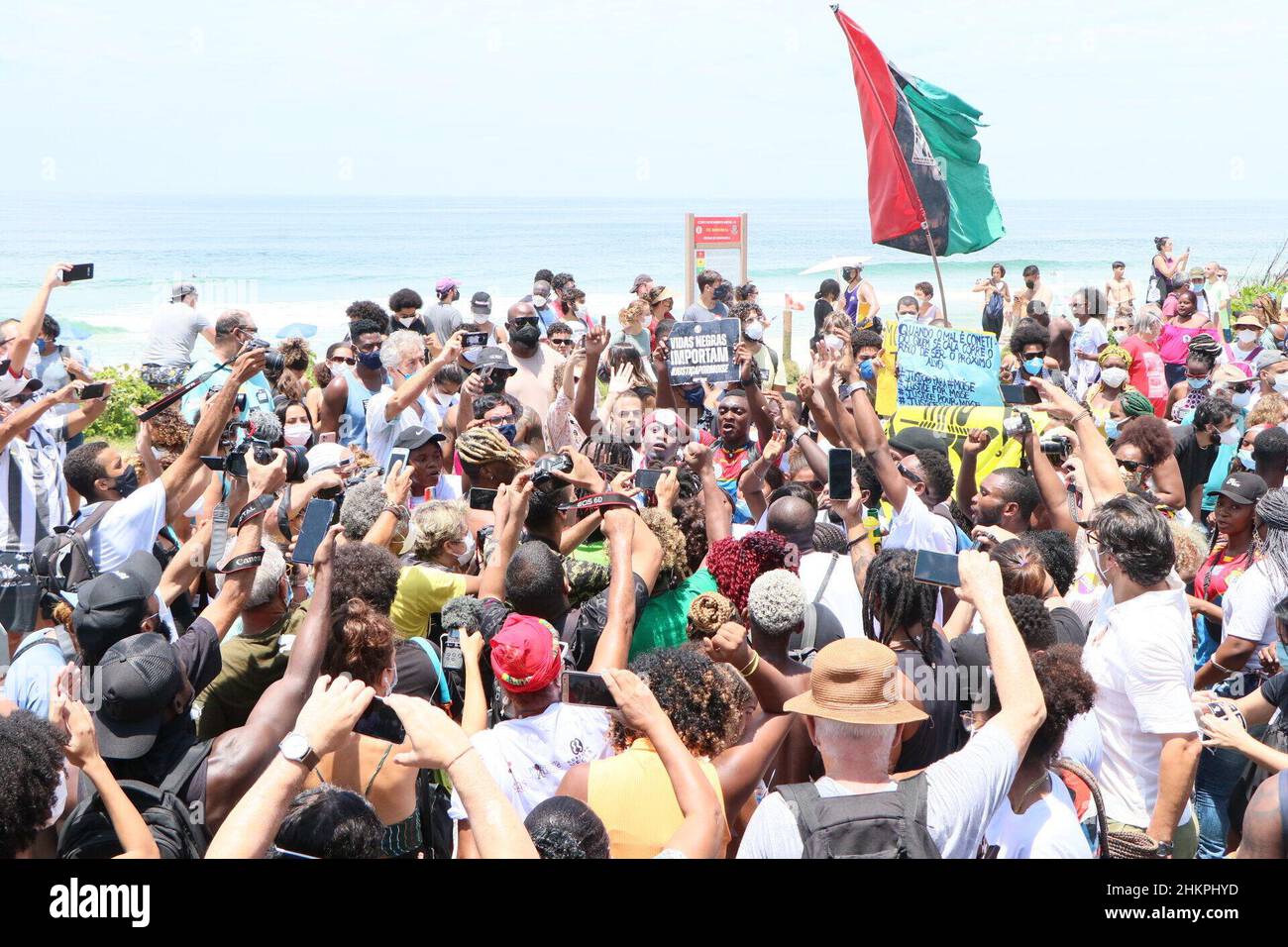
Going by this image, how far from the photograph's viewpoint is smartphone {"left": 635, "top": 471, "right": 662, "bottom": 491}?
16.8ft

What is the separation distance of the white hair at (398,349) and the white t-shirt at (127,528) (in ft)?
9.22

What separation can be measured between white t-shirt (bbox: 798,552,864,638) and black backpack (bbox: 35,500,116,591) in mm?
2771

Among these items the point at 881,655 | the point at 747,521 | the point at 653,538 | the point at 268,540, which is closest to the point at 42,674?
the point at 268,540

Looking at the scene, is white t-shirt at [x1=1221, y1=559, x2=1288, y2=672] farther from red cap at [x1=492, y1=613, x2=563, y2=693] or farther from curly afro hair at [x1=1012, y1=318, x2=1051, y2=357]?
curly afro hair at [x1=1012, y1=318, x2=1051, y2=357]

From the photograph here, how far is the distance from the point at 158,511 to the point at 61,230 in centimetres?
7697

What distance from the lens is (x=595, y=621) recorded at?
4324 millimetres

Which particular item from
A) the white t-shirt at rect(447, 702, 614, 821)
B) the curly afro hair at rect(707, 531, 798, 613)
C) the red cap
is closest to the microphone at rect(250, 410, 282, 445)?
the curly afro hair at rect(707, 531, 798, 613)

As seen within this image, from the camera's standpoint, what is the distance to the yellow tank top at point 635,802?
124 inches

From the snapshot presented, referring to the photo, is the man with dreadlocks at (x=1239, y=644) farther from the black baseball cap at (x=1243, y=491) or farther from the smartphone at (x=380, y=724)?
the smartphone at (x=380, y=724)

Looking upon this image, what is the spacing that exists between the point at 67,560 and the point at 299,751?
2.76 metres

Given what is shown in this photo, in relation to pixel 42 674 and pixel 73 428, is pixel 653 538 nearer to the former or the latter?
pixel 42 674

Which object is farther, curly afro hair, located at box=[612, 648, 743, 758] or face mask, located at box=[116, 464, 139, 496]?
face mask, located at box=[116, 464, 139, 496]

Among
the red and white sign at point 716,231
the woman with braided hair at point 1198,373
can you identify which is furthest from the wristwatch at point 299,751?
the red and white sign at point 716,231

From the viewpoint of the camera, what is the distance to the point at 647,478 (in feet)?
16.9
